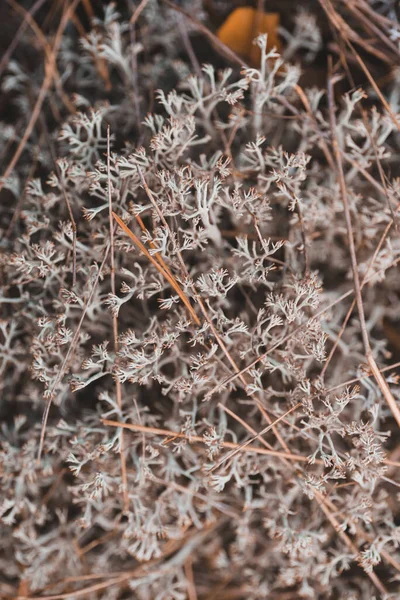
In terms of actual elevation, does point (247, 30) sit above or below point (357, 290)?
above

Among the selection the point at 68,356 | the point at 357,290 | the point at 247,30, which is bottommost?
the point at 68,356

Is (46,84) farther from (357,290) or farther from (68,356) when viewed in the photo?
(357,290)

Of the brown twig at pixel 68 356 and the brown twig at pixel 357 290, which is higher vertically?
the brown twig at pixel 357 290

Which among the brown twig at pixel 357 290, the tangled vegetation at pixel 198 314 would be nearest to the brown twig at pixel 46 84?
the tangled vegetation at pixel 198 314

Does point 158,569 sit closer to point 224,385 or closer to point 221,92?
point 224,385

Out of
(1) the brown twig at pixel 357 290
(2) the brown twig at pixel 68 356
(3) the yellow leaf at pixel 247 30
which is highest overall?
(3) the yellow leaf at pixel 247 30

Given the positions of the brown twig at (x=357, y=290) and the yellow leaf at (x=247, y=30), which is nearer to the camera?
the brown twig at (x=357, y=290)

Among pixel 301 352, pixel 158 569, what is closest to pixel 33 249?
pixel 301 352

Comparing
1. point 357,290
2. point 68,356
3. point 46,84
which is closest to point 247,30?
point 46,84

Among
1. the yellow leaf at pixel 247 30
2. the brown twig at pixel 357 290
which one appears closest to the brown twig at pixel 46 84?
the yellow leaf at pixel 247 30

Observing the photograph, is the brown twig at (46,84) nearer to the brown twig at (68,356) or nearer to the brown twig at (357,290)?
the brown twig at (68,356)

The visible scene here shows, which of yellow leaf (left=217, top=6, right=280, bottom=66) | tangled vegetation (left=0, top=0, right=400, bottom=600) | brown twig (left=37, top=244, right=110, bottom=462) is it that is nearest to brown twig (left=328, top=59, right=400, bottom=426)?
tangled vegetation (left=0, top=0, right=400, bottom=600)
